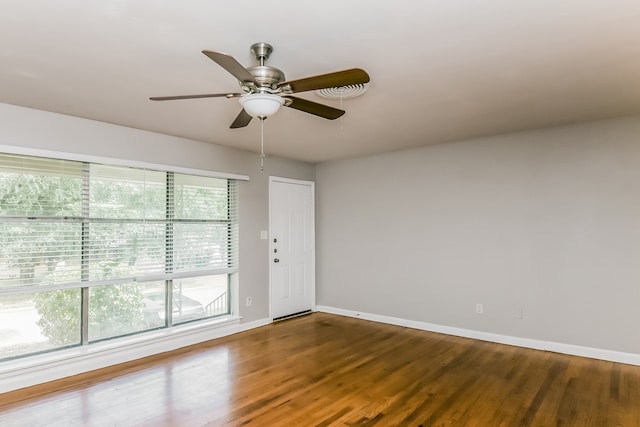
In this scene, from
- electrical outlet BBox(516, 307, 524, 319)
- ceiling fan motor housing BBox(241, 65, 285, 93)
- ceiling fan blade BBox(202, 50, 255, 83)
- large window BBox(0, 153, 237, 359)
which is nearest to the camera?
ceiling fan blade BBox(202, 50, 255, 83)

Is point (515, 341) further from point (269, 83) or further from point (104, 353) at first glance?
point (104, 353)

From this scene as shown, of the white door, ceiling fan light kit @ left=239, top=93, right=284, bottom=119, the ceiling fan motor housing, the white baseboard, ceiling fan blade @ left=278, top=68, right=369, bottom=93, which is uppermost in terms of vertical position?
the ceiling fan motor housing

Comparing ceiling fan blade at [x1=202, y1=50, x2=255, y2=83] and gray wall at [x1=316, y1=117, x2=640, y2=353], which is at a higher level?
ceiling fan blade at [x1=202, y1=50, x2=255, y2=83]

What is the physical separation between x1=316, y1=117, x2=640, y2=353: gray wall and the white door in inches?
17.4

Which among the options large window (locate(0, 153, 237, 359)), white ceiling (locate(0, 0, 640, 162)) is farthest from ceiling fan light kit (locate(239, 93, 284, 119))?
large window (locate(0, 153, 237, 359))

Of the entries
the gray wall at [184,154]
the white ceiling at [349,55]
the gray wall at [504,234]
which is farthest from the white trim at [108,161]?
the gray wall at [504,234]

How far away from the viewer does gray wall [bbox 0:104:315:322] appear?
3258 millimetres

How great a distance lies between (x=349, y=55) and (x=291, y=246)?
12.2ft

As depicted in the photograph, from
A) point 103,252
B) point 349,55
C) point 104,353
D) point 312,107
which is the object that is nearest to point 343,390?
point 312,107

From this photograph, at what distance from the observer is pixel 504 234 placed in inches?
167

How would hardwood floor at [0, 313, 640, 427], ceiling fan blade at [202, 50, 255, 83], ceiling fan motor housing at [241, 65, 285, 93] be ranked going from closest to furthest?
ceiling fan blade at [202, 50, 255, 83] → ceiling fan motor housing at [241, 65, 285, 93] → hardwood floor at [0, 313, 640, 427]

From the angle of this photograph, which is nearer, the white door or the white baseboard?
the white baseboard

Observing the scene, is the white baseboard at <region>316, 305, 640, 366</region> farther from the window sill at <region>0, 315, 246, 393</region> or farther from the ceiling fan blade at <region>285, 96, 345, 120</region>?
the ceiling fan blade at <region>285, 96, 345, 120</region>

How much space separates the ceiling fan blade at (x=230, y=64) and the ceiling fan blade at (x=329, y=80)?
0.20 m
